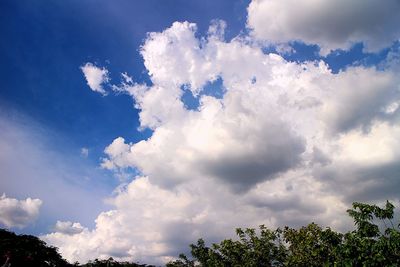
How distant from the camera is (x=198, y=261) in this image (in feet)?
216

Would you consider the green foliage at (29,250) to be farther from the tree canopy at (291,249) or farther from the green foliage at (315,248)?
the green foliage at (315,248)

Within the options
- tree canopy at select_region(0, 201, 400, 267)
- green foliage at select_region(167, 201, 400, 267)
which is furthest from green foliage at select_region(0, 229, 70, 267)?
green foliage at select_region(167, 201, 400, 267)

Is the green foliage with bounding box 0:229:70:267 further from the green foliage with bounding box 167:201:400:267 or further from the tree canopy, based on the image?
the green foliage with bounding box 167:201:400:267

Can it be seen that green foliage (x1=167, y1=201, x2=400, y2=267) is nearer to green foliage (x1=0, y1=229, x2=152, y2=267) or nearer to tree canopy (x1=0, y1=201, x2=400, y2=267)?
tree canopy (x1=0, y1=201, x2=400, y2=267)

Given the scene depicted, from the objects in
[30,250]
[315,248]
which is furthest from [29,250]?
[315,248]

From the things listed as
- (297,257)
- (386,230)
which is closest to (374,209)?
(386,230)

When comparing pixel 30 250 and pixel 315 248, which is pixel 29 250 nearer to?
pixel 30 250

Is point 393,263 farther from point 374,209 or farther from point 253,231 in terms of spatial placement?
point 253,231

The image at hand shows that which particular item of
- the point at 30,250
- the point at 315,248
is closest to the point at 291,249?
the point at 315,248

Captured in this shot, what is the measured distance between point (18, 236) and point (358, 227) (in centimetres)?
3568

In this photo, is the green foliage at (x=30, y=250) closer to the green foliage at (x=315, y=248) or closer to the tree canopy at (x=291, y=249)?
the tree canopy at (x=291, y=249)

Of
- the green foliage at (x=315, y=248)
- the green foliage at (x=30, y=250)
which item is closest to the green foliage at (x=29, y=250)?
the green foliage at (x=30, y=250)

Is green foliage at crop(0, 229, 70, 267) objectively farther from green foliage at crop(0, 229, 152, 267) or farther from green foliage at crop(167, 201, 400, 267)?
green foliage at crop(167, 201, 400, 267)

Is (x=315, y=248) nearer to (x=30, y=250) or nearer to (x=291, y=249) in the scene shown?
(x=291, y=249)
